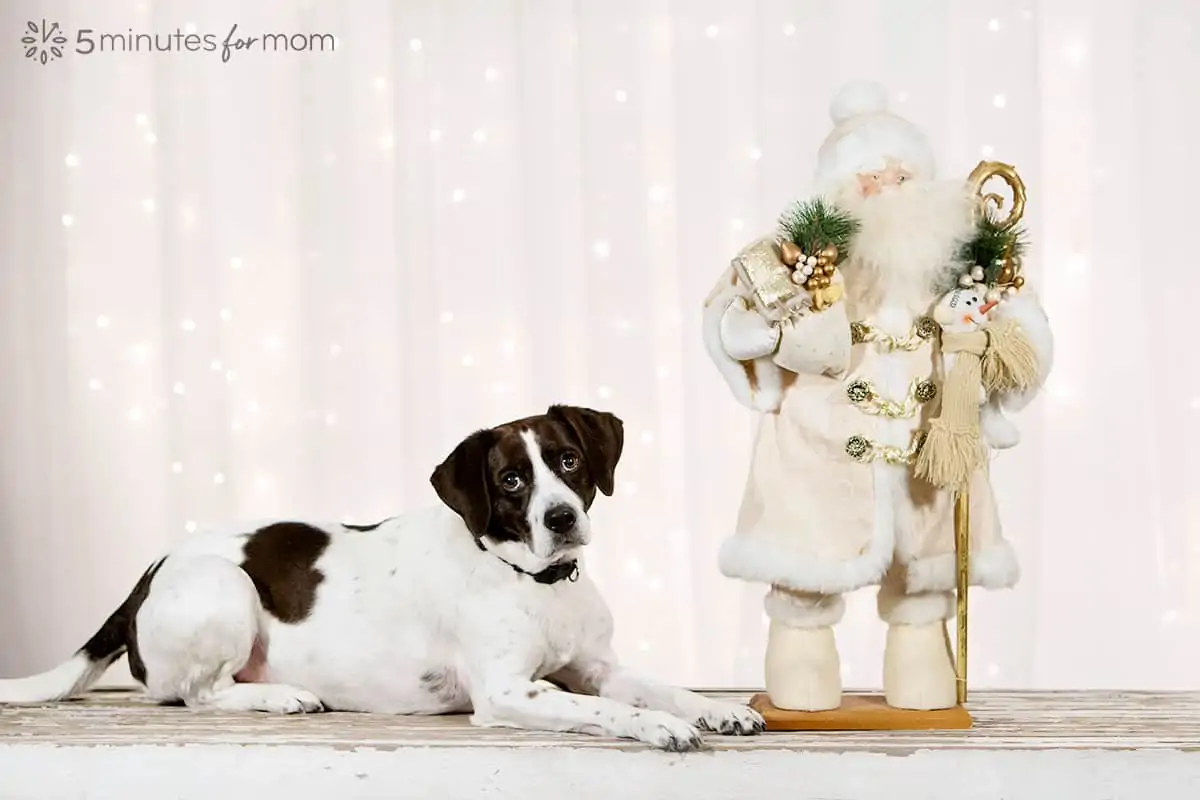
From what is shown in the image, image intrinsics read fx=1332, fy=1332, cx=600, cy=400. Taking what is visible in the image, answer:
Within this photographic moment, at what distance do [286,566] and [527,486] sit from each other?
434mm

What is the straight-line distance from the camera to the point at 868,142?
1.78 meters

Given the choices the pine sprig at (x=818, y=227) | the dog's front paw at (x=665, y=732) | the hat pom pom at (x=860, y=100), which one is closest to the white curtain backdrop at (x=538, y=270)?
the hat pom pom at (x=860, y=100)

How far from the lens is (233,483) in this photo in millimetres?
2814

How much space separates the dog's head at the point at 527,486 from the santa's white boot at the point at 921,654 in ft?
1.44

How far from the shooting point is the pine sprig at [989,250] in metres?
1.75

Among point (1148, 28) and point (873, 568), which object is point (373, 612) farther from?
point (1148, 28)

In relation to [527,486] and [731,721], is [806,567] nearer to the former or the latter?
[731,721]

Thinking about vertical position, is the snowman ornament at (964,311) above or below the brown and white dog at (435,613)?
above

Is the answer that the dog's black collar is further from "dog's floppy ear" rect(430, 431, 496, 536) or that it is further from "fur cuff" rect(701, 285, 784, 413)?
"fur cuff" rect(701, 285, 784, 413)

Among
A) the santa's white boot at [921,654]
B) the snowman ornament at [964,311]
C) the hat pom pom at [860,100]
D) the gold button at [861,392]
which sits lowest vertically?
the santa's white boot at [921,654]

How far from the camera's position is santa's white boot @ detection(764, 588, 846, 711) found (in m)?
1.78

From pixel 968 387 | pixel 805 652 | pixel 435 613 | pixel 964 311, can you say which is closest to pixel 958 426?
pixel 968 387

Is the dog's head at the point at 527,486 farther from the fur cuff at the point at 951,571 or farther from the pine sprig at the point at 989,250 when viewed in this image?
the pine sprig at the point at 989,250

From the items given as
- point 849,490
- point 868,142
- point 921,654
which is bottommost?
point 921,654
